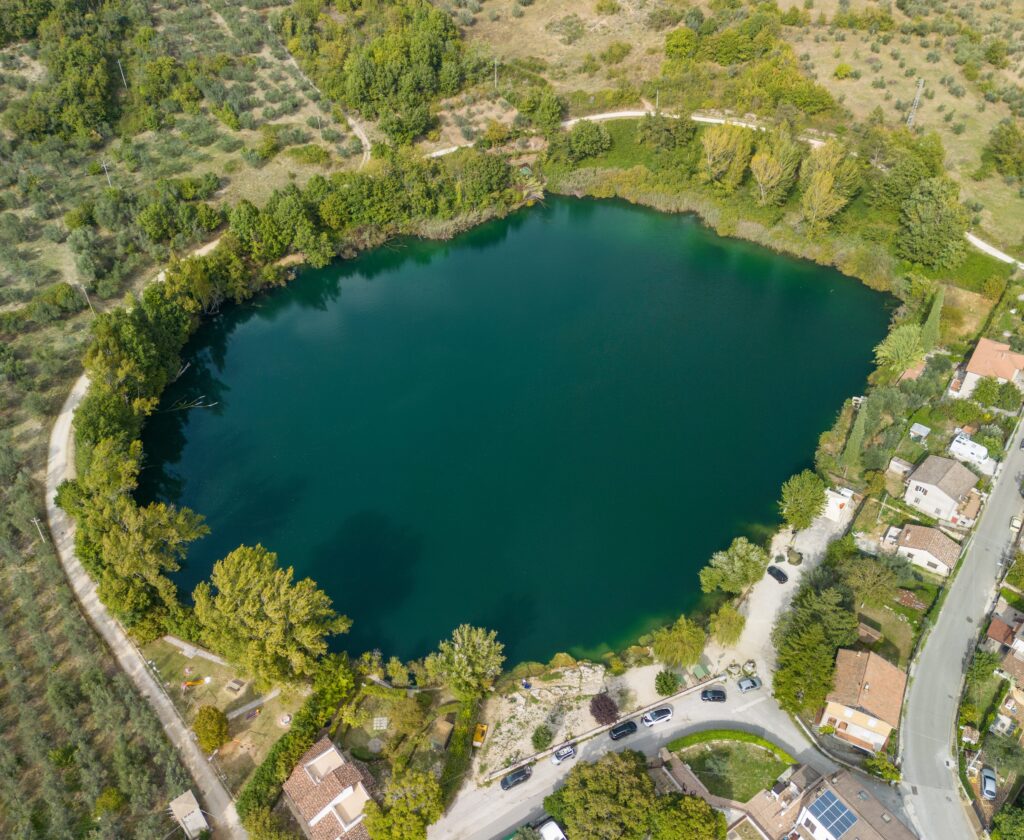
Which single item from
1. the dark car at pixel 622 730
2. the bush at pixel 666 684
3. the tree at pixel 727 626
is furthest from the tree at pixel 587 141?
the dark car at pixel 622 730

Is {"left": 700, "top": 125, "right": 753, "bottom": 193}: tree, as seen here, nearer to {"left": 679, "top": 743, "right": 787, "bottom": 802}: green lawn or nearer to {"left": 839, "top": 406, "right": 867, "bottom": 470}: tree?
{"left": 839, "top": 406, "right": 867, "bottom": 470}: tree

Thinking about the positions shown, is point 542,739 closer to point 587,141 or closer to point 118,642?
point 118,642

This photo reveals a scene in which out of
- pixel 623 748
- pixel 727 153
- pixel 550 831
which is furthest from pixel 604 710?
pixel 727 153

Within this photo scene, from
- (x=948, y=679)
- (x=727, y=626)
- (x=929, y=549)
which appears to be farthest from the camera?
(x=929, y=549)

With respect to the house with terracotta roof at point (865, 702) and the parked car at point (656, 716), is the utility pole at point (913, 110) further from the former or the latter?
the parked car at point (656, 716)

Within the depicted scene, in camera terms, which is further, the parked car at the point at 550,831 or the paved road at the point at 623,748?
the paved road at the point at 623,748
